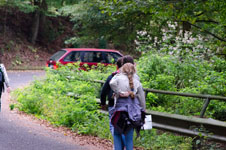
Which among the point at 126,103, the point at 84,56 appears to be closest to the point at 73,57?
the point at 84,56

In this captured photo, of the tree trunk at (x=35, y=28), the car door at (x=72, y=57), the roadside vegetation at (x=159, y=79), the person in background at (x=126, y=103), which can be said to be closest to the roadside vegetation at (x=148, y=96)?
the roadside vegetation at (x=159, y=79)

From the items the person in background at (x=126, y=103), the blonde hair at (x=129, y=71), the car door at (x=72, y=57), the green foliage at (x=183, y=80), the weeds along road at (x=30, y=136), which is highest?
the blonde hair at (x=129, y=71)

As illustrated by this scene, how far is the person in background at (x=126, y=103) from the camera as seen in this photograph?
188 inches

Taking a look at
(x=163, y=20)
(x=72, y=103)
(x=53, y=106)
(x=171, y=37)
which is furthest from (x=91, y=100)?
(x=163, y=20)

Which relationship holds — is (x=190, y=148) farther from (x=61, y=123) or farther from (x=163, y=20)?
(x=163, y=20)

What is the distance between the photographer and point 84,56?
16.8 meters

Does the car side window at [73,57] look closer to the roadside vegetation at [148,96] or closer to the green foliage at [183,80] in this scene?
the roadside vegetation at [148,96]

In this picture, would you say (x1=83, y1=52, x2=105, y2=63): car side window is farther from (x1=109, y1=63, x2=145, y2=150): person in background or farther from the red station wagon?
(x1=109, y1=63, x2=145, y2=150): person in background

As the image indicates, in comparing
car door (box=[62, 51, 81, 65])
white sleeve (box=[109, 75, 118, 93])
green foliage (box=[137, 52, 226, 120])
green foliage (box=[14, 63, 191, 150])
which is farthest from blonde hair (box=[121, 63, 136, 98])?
car door (box=[62, 51, 81, 65])

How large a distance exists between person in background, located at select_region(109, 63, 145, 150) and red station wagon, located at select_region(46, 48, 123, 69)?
37.2 ft

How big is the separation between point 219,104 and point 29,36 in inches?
1033

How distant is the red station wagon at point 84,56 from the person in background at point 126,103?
11.3 meters

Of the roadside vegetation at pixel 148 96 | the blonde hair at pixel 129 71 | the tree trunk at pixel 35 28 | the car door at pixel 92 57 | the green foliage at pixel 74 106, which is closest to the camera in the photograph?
the blonde hair at pixel 129 71

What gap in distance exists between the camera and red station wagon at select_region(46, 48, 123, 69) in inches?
642
